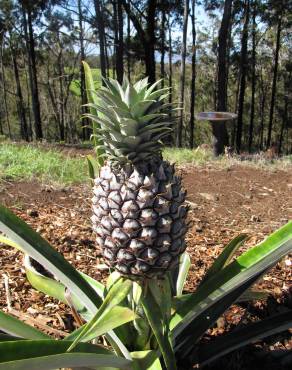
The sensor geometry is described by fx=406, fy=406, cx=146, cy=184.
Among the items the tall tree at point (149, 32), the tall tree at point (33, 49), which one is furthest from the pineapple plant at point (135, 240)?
the tall tree at point (33, 49)

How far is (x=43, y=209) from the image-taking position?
3.78 m

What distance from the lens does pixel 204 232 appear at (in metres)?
3.50

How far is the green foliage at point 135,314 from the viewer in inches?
54.4

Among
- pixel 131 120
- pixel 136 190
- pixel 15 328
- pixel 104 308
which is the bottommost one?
pixel 15 328

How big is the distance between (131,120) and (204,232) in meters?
2.14

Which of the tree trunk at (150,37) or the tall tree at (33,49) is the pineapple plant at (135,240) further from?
the tall tree at (33,49)

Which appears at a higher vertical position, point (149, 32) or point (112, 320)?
point (149, 32)

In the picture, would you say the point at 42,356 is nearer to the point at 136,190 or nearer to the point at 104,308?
the point at 104,308

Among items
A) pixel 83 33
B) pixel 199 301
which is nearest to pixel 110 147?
pixel 199 301

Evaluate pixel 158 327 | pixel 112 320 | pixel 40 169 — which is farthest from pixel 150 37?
pixel 112 320

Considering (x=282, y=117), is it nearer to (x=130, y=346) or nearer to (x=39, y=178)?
(x=39, y=178)

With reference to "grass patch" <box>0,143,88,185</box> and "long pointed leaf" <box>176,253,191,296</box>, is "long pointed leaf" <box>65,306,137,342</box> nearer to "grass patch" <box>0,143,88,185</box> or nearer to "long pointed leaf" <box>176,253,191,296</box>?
"long pointed leaf" <box>176,253,191,296</box>

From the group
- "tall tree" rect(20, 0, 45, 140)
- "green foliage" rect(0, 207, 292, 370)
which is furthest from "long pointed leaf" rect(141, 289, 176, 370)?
"tall tree" rect(20, 0, 45, 140)

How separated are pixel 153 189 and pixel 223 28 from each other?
10.6m
